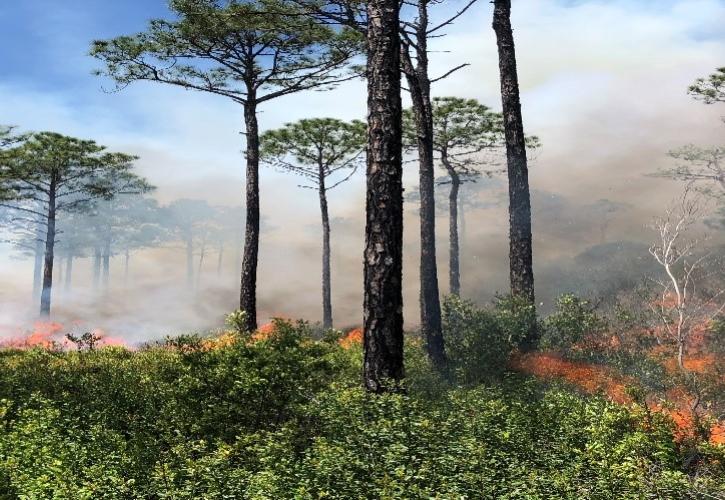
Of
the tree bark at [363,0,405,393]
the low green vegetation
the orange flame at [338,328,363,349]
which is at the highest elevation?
the tree bark at [363,0,405,393]

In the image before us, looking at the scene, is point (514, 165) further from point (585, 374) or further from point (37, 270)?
point (37, 270)

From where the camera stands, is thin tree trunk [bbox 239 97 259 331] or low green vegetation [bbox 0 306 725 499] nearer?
low green vegetation [bbox 0 306 725 499]

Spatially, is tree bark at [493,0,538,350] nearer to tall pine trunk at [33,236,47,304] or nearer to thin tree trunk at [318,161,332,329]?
thin tree trunk at [318,161,332,329]

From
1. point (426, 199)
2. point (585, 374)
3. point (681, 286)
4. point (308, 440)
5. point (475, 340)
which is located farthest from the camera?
point (681, 286)

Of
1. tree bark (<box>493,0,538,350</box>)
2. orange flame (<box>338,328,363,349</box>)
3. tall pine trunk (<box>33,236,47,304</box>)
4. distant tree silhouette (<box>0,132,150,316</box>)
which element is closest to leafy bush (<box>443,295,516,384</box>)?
tree bark (<box>493,0,538,350</box>)

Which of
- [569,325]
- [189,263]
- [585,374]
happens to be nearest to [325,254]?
[569,325]

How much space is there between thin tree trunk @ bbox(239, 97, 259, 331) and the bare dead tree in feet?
34.4

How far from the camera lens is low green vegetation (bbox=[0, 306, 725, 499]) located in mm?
4477

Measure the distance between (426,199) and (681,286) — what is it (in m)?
16.3

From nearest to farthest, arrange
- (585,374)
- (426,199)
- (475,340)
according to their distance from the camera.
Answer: (585,374) → (475,340) → (426,199)

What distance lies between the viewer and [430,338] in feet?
44.2

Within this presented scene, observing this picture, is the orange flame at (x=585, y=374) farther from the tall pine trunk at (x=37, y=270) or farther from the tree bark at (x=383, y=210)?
the tall pine trunk at (x=37, y=270)

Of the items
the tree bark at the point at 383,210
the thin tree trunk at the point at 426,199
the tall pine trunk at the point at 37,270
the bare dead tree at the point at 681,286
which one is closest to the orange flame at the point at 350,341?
the thin tree trunk at the point at 426,199

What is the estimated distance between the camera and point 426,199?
14805mm
